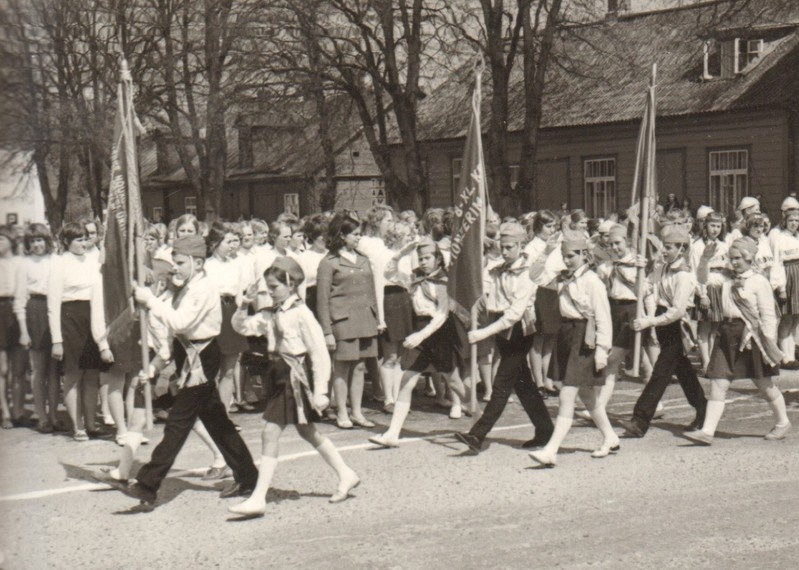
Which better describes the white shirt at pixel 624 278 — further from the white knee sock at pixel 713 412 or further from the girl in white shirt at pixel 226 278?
the girl in white shirt at pixel 226 278

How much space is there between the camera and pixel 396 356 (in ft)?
37.3

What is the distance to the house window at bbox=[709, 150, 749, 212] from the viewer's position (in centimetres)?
3189

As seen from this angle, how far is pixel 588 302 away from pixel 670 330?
4.33 feet

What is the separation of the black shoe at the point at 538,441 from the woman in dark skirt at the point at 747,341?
3.62ft

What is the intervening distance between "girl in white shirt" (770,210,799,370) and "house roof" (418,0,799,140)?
13.1m

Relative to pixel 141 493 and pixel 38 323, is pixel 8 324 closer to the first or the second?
pixel 38 323

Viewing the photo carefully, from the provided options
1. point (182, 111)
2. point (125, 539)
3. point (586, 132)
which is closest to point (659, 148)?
point (586, 132)

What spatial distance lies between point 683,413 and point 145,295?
5394 mm

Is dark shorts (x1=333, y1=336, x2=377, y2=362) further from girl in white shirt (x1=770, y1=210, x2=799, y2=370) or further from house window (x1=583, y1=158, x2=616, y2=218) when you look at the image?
house window (x1=583, y1=158, x2=616, y2=218)

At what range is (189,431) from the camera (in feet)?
24.8

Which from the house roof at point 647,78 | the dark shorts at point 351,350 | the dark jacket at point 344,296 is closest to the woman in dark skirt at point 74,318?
the dark jacket at point 344,296

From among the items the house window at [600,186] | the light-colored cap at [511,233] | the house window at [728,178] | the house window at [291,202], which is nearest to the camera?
the light-colored cap at [511,233]

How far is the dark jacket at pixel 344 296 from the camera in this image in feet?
33.6

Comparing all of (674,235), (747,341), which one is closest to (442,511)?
(747,341)
